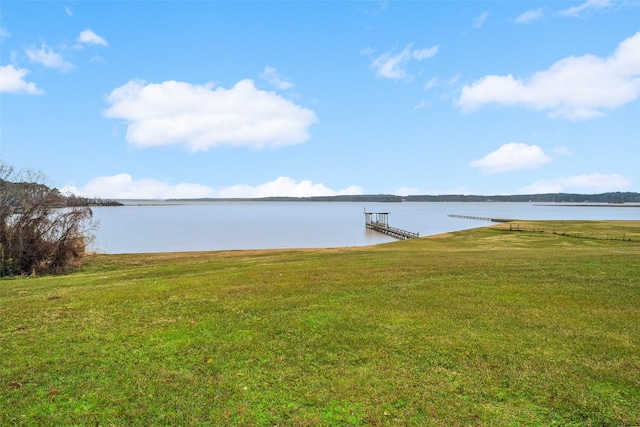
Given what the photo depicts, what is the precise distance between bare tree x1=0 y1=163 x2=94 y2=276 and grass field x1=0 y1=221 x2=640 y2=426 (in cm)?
1333

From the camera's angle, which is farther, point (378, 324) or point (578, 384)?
point (378, 324)

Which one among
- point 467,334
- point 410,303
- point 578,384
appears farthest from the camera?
point 410,303

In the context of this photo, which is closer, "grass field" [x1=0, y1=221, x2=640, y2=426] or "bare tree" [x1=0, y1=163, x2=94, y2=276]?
"grass field" [x1=0, y1=221, x2=640, y2=426]

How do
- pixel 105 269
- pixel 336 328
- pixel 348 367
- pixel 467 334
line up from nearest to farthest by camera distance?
pixel 348 367
pixel 467 334
pixel 336 328
pixel 105 269

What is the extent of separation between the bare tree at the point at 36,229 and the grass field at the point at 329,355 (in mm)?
13326

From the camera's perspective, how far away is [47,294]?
39.8 ft

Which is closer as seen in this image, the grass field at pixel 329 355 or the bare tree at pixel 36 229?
the grass field at pixel 329 355

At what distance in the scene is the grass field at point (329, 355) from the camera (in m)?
5.19

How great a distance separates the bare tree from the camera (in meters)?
22.6

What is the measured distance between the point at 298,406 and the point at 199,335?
3393 mm

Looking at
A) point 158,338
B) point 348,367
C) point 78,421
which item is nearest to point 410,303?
point 348,367

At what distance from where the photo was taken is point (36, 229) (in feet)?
78.2

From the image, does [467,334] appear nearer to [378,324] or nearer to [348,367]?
[378,324]

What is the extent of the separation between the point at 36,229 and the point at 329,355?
24.8 metres
